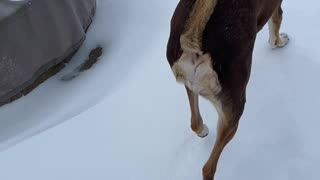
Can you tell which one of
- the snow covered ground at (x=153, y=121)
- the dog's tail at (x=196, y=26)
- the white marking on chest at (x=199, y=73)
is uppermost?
the dog's tail at (x=196, y=26)

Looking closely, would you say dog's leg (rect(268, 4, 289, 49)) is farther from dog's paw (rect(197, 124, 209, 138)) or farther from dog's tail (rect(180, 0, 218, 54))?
dog's tail (rect(180, 0, 218, 54))

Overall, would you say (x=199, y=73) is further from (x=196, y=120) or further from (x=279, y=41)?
(x=279, y=41)

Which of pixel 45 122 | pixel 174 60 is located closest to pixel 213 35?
pixel 174 60

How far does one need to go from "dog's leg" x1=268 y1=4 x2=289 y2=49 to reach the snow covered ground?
0.05 m

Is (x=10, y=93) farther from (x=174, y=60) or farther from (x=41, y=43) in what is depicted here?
(x=174, y=60)

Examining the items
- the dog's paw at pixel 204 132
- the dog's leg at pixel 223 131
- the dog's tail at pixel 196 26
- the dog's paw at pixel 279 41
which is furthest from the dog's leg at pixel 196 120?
the dog's paw at pixel 279 41

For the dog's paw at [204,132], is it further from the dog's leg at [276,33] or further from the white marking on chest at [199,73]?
the dog's leg at [276,33]

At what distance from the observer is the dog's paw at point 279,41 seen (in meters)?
2.95

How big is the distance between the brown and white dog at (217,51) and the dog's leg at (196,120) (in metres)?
0.25

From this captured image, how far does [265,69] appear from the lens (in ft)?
9.37

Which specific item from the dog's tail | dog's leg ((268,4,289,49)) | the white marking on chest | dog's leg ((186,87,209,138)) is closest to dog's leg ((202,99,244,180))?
the white marking on chest

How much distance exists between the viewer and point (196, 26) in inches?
72.4

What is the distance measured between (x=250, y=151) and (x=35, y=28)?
1.61 m

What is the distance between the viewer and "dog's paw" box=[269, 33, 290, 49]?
9.69 ft
